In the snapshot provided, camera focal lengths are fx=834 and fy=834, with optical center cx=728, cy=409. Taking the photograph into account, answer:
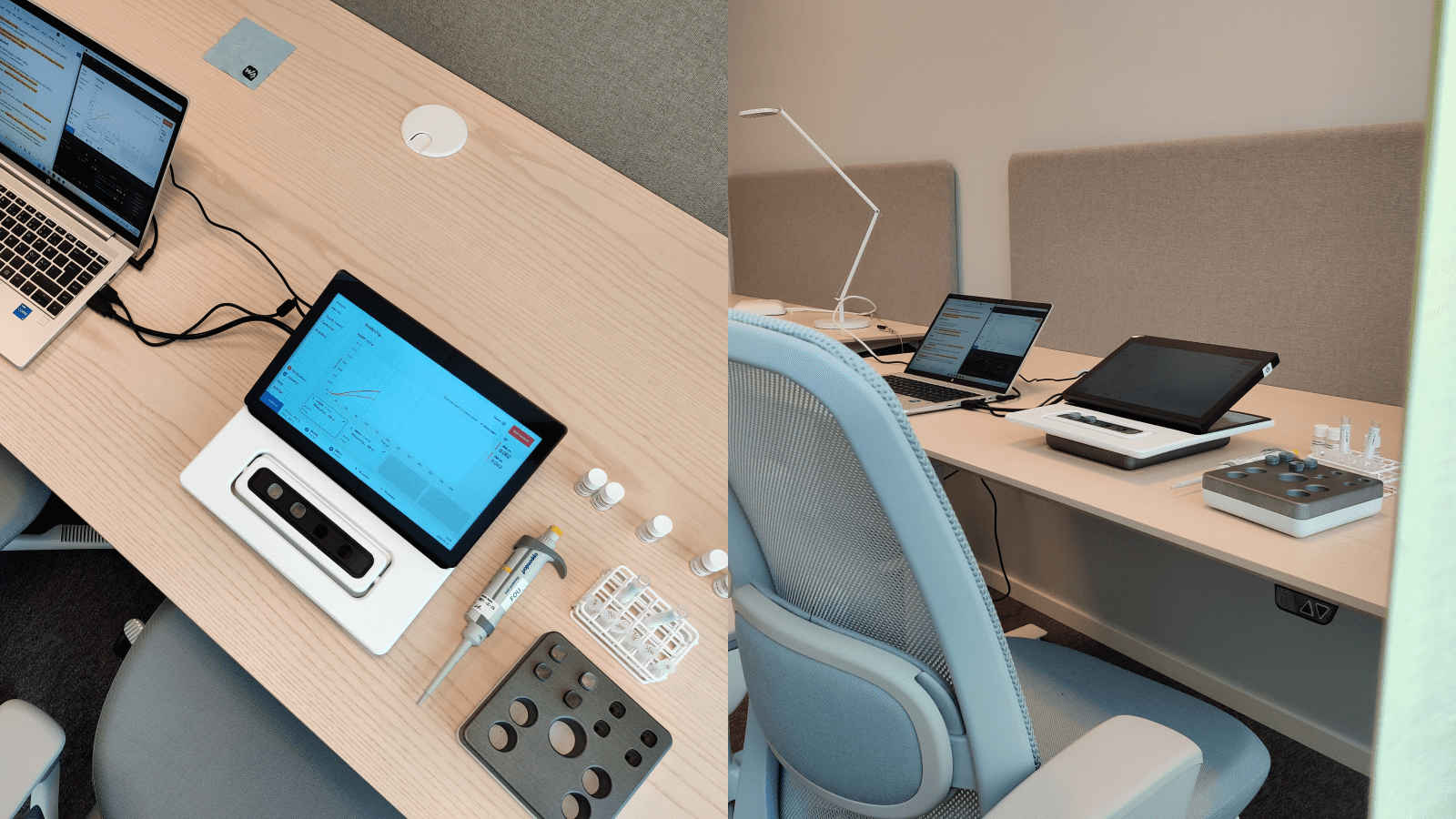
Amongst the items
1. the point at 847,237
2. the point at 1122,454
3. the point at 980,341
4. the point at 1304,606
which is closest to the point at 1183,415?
the point at 1122,454

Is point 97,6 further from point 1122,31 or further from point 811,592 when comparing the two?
point 1122,31

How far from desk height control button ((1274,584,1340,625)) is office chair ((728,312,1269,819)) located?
31.4 inches

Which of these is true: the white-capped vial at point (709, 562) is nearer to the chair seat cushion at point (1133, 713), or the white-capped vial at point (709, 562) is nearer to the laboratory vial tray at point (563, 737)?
the laboratory vial tray at point (563, 737)

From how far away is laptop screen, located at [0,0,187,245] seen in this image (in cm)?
93

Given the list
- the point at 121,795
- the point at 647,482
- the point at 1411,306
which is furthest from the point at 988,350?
the point at 1411,306

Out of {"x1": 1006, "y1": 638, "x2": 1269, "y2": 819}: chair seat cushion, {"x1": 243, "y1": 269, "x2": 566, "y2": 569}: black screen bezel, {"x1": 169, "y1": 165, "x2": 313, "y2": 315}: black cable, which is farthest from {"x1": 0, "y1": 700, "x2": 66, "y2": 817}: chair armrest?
{"x1": 1006, "y1": 638, "x2": 1269, "y2": 819}: chair seat cushion

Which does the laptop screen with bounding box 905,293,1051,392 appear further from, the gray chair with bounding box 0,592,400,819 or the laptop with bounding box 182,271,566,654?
the gray chair with bounding box 0,592,400,819

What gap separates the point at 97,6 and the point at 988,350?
1.53 metres

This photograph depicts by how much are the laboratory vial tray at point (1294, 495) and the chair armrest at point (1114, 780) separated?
0.39 m

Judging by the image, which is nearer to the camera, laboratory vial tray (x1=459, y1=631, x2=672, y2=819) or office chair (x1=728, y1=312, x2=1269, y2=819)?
office chair (x1=728, y1=312, x2=1269, y2=819)

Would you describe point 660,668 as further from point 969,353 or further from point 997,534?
point 997,534

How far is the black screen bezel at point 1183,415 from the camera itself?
1123 millimetres

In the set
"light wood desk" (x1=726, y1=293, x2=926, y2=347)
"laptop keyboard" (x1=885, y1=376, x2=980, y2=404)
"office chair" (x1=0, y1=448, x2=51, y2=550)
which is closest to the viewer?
"office chair" (x1=0, y1=448, x2=51, y2=550)

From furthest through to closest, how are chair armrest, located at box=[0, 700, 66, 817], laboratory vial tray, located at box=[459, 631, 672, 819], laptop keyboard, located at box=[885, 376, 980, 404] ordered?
laptop keyboard, located at box=[885, 376, 980, 404], chair armrest, located at box=[0, 700, 66, 817], laboratory vial tray, located at box=[459, 631, 672, 819]
